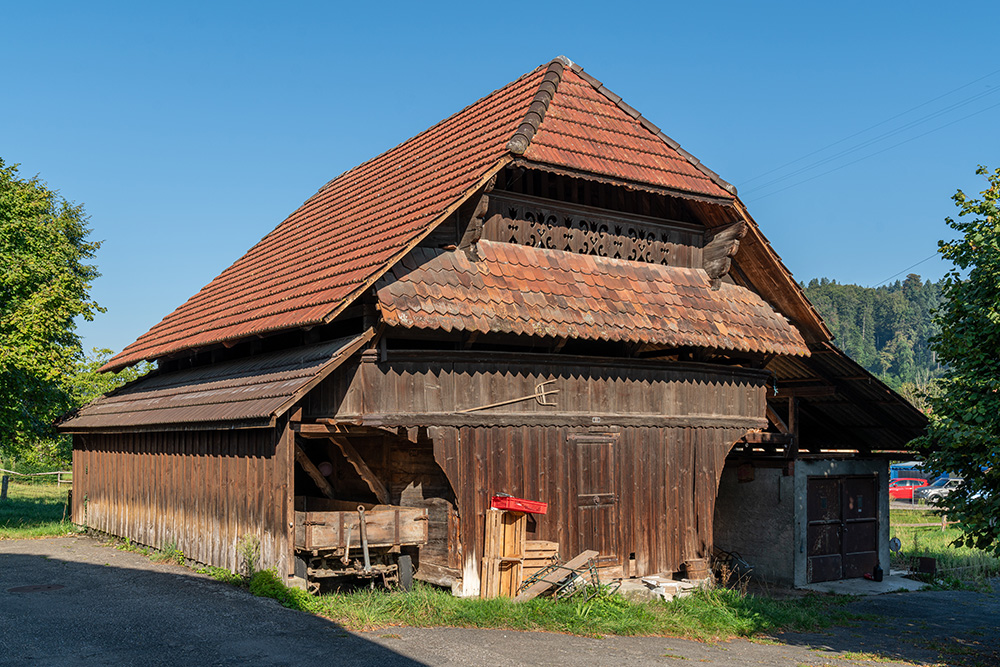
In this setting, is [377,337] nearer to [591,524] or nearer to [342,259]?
[342,259]

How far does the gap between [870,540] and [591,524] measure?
8029 millimetres

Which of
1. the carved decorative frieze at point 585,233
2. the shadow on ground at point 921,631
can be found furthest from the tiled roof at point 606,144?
the shadow on ground at point 921,631

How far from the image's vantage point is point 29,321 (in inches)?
798

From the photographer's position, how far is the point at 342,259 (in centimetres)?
1377

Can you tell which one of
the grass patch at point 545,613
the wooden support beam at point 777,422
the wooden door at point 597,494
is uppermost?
the wooden support beam at point 777,422

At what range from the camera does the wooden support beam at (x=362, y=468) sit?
490 inches

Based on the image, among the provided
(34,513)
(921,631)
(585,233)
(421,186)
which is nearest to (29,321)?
(34,513)

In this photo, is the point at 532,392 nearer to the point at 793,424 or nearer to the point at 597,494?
the point at 597,494

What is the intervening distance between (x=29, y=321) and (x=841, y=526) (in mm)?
18231

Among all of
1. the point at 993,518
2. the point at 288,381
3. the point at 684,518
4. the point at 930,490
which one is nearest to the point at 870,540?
the point at 684,518

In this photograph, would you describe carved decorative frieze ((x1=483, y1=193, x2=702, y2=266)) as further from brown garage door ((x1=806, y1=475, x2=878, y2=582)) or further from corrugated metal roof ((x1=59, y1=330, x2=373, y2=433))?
brown garage door ((x1=806, y1=475, x2=878, y2=582))

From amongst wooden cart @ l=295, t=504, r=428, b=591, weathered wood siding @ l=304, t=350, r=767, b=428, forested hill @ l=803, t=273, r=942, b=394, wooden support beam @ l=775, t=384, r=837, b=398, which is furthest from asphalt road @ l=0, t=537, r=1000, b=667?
forested hill @ l=803, t=273, r=942, b=394

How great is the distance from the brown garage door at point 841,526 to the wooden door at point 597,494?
5.46 meters

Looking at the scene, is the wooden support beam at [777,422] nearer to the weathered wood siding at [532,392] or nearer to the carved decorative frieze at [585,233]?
the weathered wood siding at [532,392]
